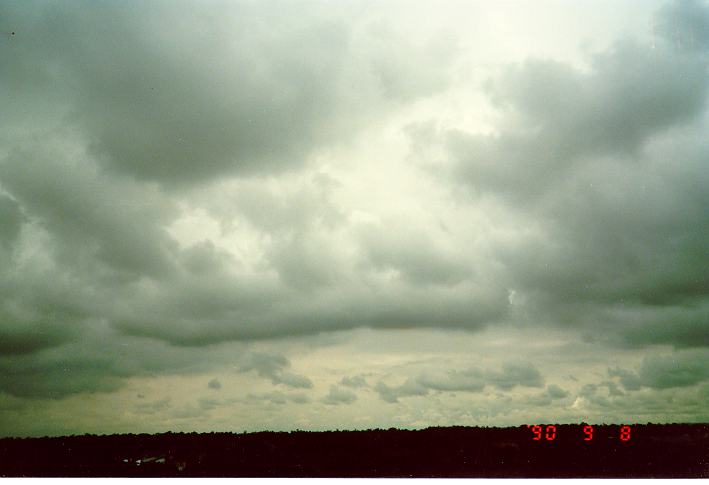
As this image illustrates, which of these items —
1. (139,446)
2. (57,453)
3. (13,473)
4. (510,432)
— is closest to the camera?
(13,473)

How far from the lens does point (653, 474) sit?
70.9 ft

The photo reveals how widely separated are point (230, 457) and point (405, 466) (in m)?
9.53

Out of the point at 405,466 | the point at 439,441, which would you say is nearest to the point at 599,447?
the point at 439,441

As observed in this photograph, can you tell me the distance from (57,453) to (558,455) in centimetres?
2815

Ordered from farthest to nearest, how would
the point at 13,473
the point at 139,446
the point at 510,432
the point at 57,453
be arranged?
1. the point at 57,453
2. the point at 139,446
3. the point at 510,432
4. the point at 13,473

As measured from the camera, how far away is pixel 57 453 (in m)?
33.4

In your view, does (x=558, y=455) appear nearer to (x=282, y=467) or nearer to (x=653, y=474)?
(x=653, y=474)

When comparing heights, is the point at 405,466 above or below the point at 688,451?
below

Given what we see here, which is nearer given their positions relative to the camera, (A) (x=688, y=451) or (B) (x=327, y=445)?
(A) (x=688, y=451)

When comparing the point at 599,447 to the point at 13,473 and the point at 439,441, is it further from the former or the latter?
the point at 13,473

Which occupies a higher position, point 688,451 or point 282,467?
point 688,451
